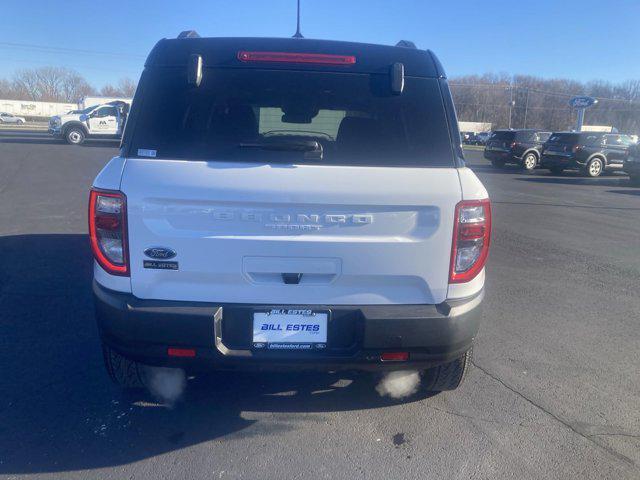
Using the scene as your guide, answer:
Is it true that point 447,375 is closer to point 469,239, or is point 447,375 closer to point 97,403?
point 469,239

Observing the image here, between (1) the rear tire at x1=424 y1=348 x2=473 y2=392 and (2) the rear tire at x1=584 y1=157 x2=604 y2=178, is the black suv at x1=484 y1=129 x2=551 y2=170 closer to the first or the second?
(2) the rear tire at x1=584 y1=157 x2=604 y2=178

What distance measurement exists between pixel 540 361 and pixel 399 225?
7.37 feet

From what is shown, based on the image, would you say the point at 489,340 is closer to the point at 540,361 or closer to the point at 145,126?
the point at 540,361

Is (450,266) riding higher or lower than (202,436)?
higher

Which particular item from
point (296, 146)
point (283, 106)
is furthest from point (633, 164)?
point (296, 146)

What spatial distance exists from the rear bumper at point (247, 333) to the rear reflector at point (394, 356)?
0.03 m

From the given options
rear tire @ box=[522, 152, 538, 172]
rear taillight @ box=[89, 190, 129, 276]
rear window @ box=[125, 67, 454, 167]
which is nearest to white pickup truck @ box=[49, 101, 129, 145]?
rear tire @ box=[522, 152, 538, 172]

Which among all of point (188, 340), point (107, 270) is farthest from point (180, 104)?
point (188, 340)

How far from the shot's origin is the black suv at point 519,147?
25328mm

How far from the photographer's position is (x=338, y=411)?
3557 millimetres

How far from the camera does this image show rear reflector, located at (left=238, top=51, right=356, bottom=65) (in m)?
3.14

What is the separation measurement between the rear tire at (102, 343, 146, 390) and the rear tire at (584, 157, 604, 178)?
23.1 meters

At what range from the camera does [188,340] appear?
2.86 m

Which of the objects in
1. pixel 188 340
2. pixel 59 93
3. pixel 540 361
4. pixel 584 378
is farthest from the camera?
pixel 59 93
